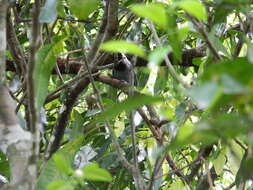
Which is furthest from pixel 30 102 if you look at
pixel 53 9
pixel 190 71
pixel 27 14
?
pixel 190 71

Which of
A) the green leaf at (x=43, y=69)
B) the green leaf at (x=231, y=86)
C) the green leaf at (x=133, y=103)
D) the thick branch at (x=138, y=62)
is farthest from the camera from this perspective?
the thick branch at (x=138, y=62)

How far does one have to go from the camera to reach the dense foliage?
0.42m

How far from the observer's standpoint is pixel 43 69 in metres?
0.71

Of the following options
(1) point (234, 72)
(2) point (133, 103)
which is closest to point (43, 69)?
(2) point (133, 103)

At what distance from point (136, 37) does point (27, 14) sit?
35 cm

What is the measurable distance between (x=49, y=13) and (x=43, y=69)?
13 centimetres

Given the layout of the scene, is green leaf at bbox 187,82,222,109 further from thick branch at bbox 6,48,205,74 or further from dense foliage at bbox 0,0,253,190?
thick branch at bbox 6,48,205,74

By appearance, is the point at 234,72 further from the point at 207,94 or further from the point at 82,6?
the point at 82,6

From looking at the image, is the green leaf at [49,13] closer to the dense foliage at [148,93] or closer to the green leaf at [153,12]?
the dense foliage at [148,93]

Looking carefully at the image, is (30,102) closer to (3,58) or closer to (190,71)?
(3,58)

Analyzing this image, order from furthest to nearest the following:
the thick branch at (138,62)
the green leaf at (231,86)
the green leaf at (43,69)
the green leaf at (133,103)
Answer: the thick branch at (138,62), the green leaf at (43,69), the green leaf at (133,103), the green leaf at (231,86)

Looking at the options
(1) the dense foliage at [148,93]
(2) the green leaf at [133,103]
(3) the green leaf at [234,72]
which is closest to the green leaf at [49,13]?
(1) the dense foliage at [148,93]

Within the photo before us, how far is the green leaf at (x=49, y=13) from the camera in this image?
0.79 m

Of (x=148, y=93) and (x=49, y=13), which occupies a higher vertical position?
(x=49, y=13)
